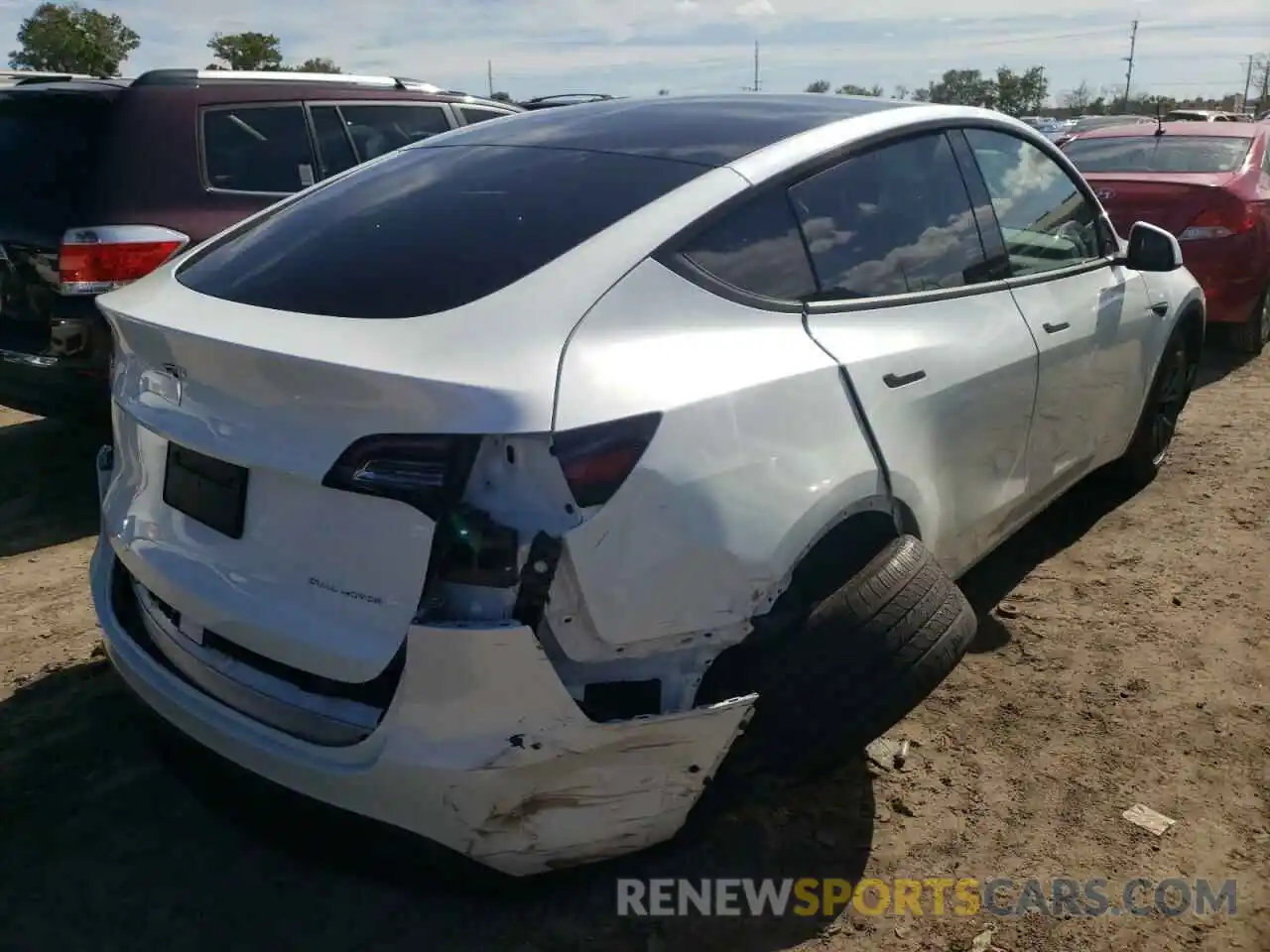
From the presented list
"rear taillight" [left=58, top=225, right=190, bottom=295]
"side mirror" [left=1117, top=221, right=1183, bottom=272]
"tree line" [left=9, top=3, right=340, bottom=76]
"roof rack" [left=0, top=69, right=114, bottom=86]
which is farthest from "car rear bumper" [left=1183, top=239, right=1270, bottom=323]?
"tree line" [left=9, top=3, right=340, bottom=76]

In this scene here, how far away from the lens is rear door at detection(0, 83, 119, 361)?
438cm

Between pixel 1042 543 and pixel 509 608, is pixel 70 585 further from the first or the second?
pixel 1042 543

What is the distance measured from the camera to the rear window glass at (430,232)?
87.0 inches

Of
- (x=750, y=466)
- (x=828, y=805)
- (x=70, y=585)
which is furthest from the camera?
(x=70, y=585)

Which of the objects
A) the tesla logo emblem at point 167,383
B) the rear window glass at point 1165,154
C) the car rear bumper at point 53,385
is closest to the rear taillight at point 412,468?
the tesla logo emblem at point 167,383

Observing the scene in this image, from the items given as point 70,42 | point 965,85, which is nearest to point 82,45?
point 70,42

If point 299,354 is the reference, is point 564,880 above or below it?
below

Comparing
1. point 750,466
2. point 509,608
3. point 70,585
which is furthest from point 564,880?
point 70,585

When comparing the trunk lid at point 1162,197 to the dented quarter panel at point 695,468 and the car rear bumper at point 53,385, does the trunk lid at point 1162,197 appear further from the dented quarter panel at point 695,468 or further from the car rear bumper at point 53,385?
the car rear bumper at point 53,385

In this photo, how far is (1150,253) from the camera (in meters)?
3.99

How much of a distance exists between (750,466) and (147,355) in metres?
1.29

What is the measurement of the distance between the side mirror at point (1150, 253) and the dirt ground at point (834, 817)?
113cm

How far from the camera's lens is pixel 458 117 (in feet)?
21.3

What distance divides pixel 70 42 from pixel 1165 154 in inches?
2066
